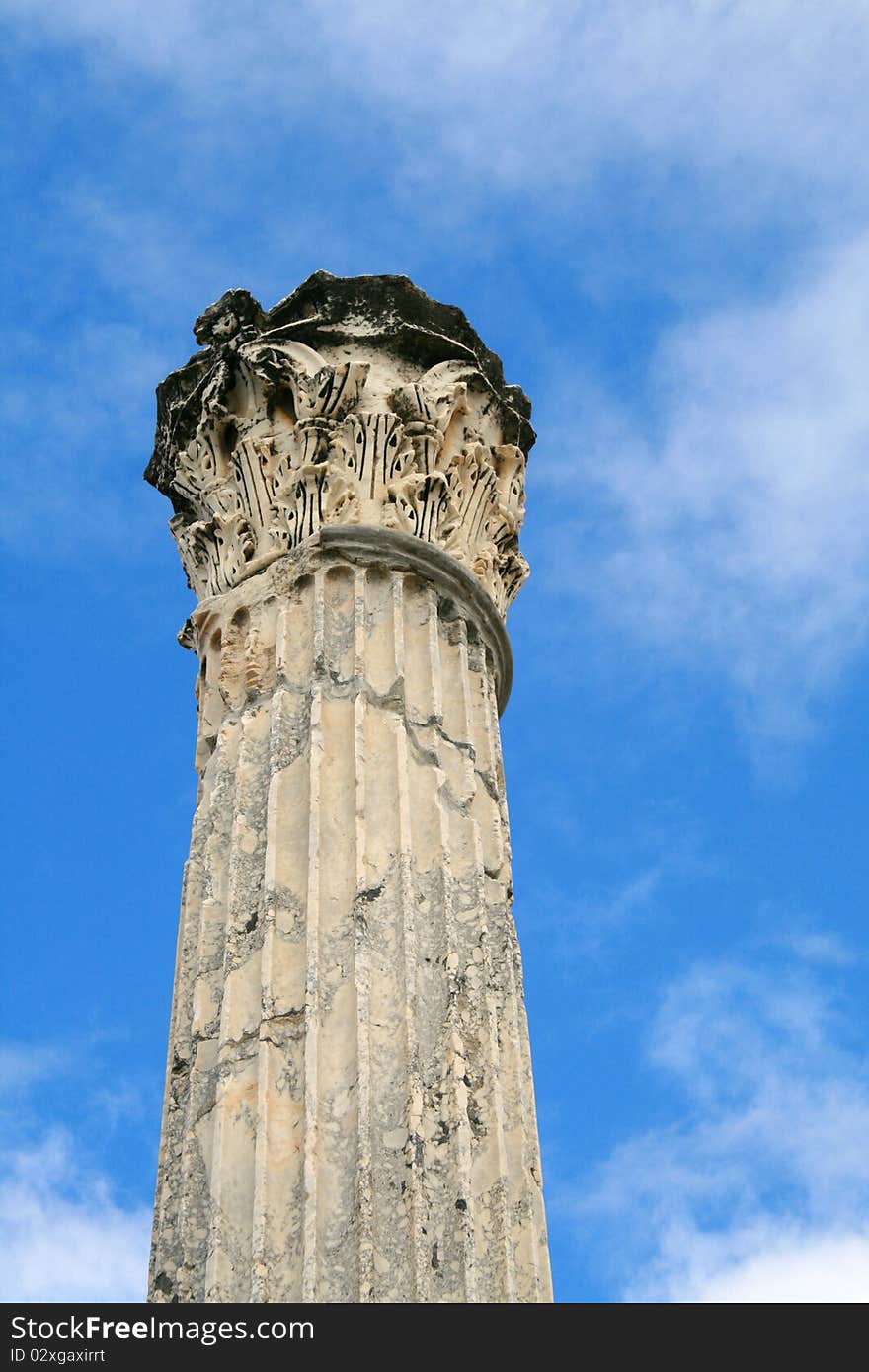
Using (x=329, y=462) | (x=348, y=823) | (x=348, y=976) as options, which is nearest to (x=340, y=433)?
(x=329, y=462)

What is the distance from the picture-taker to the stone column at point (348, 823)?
7.72m

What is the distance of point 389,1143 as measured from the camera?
7801 millimetres

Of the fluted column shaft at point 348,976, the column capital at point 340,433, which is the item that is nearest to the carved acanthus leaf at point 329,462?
the column capital at point 340,433

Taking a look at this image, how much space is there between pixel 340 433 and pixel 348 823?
328cm

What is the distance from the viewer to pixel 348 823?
914cm

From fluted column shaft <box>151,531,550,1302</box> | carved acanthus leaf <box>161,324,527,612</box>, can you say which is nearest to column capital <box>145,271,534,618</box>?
carved acanthus leaf <box>161,324,527,612</box>

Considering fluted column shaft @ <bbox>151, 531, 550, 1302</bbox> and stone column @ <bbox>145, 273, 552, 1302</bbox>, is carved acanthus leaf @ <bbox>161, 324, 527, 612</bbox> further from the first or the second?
fluted column shaft @ <bbox>151, 531, 550, 1302</bbox>

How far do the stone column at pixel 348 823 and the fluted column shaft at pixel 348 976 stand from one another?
15mm

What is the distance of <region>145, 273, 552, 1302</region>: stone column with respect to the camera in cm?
772

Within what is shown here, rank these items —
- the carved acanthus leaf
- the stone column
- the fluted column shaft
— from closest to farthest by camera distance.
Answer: the fluted column shaft
the stone column
the carved acanthus leaf

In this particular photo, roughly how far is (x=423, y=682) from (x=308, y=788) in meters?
1.20

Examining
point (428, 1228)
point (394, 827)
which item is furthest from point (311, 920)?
point (428, 1228)

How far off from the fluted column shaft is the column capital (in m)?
0.61

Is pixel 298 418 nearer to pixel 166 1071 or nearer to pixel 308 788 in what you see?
pixel 308 788
